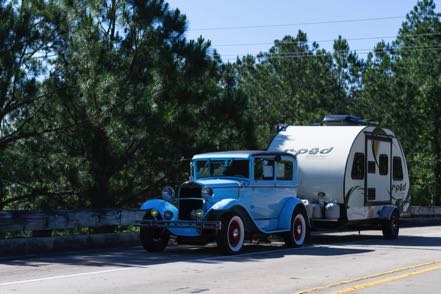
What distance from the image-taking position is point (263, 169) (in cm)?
1756

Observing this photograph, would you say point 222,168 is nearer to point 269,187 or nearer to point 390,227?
point 269,187

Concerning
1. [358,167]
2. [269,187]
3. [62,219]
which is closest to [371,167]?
[358,167]

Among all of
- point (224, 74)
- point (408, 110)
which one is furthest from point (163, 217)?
point (408, 110)

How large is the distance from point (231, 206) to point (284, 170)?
2.65 metres

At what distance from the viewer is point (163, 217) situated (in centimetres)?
1658

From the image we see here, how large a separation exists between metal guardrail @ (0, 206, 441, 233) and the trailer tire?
357 centimetres

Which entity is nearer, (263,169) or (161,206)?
(161,206)

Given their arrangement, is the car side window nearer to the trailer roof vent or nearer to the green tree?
the trailer roof vent

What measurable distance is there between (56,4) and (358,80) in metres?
34.8

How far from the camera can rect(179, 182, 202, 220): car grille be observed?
16406 millimetres

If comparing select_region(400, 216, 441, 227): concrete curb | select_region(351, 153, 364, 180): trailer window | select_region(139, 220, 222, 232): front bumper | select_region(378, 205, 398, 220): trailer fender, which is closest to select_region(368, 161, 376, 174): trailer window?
select_region(351, 153, 364, 180): trailer window

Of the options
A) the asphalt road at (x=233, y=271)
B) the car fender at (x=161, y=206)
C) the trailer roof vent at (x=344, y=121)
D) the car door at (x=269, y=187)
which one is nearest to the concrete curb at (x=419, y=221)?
the trailer roof vent at (x=344, y=121)

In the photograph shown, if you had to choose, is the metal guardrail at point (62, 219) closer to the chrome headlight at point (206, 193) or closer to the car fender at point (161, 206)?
the car fender at point (161, 206)

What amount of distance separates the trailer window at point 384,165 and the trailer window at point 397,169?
61 centimetres
